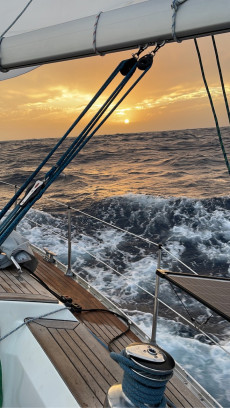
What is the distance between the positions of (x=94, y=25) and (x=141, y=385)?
1654 millimetres

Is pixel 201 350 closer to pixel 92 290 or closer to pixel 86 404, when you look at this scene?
pixel 92 290

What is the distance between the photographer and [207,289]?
6.71 ft

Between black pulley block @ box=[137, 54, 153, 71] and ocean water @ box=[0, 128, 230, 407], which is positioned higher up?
black pulley block @ box=[137, 54, 153, 71]

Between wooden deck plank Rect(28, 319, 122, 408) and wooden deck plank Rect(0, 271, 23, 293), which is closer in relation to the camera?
wooden deck plank Rect(28, 319, 122, 408)

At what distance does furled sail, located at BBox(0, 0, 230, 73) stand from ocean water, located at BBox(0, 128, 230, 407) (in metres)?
1.13

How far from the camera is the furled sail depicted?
1.52 meters

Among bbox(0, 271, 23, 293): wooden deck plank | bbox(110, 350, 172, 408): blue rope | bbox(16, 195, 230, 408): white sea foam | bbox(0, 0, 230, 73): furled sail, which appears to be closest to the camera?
bbox(110, 350, 172, 408): blue rope

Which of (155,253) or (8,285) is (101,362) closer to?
(8,285)

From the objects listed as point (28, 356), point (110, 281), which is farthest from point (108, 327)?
point (110, 281)

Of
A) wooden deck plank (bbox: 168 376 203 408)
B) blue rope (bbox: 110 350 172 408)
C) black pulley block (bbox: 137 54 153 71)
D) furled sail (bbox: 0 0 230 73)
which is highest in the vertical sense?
furled sail (bbox: 0 0 230 73)

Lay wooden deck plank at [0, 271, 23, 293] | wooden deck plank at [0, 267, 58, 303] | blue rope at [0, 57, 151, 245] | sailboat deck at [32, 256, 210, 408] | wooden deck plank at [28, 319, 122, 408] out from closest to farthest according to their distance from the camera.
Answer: wooden deck plank at [28, 319, 122, 408] < sailboat deck at [32, 256, 210, 408] < blue rope at [0, 57, 151, 245] < wooden deck plank at [0, 267, 58, 303] < wooden deck plank at [0, 271, 23, 293]

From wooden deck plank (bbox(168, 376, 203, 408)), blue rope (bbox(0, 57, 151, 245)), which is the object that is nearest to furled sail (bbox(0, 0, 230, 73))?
blue rope (bbox(0, 57, 151, 245))

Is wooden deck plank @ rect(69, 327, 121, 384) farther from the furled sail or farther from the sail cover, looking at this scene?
the furled sail

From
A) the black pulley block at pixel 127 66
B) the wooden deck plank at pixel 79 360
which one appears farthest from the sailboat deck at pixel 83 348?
the black pulley block at pixel 127 66
